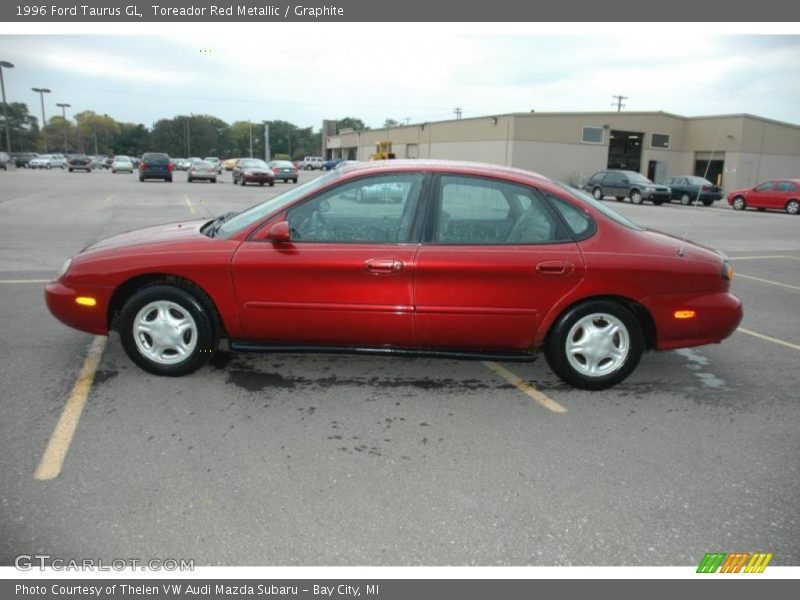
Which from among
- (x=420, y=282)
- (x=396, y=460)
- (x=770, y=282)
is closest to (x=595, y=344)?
(x=420, y=282)

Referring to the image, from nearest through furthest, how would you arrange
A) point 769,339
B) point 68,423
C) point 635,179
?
point 68,423, point 769,339, point 635,179

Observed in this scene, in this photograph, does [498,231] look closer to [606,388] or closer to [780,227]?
[606,388]

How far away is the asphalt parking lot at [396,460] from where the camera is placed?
104 inches

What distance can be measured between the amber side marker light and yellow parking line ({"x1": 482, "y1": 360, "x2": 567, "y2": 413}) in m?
1.08

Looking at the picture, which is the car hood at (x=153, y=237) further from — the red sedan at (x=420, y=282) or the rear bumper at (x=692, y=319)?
the rear bumper at (x=692, y=319)

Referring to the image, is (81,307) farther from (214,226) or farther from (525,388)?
(525,388)

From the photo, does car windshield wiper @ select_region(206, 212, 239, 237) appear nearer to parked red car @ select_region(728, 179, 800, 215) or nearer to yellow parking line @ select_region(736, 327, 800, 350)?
yellow parking line @ select_region(736, 327, 800, 350)

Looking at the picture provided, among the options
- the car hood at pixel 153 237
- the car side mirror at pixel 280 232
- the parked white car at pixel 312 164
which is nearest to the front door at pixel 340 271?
the car side mirror at pixel 280 232

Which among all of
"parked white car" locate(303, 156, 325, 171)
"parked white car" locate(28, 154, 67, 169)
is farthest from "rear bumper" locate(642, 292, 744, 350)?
"parked white car" locate(303, 156, 325, 171)

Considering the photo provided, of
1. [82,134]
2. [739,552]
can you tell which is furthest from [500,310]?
[82,134]

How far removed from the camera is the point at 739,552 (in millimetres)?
2625

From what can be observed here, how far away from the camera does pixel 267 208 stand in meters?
4.54

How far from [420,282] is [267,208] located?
1337 millimetres

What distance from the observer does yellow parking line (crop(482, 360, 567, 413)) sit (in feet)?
13.5
